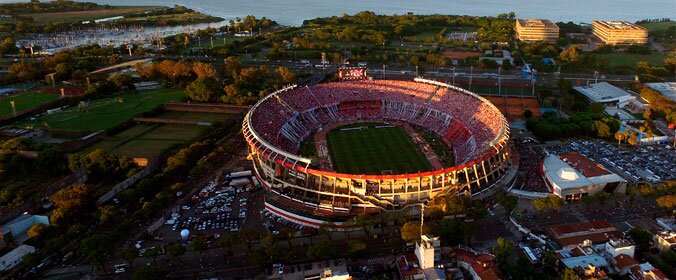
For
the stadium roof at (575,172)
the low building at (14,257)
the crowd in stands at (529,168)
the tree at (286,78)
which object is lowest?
the low building at (14,257)

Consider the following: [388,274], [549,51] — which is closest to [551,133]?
[388,274]

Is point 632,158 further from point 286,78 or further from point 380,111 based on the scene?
point 286,78

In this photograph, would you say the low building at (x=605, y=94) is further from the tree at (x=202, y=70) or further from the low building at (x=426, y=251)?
the tree at (x=202, y=70)

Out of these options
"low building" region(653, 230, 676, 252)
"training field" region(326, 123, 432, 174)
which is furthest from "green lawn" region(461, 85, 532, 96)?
"low building" region(653, 230, 676, 252)

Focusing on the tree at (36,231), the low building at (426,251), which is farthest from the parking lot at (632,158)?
the tree at (36,231)

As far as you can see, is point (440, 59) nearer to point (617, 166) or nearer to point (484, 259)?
point (617, 166)

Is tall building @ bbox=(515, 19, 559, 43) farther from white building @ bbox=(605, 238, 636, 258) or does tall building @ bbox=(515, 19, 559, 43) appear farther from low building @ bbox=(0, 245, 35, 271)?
low building @ bbox=(0, 245, 35, 271)
